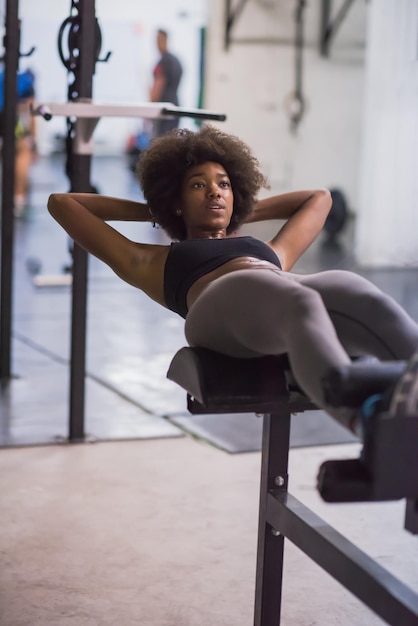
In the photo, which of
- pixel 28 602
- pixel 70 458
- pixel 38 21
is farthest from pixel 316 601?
pixel 38 21

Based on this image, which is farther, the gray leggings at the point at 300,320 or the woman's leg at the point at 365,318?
the woman's leg at the point at 365,318

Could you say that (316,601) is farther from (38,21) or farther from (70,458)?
(38,21)

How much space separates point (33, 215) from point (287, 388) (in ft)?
26.9

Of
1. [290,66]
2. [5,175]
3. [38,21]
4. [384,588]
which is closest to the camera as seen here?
[384,588]

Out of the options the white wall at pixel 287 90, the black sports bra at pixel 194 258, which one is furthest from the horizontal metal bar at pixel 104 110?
the white wall at pixel 287 90

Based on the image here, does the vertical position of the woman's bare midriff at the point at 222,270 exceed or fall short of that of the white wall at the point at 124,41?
it falls short

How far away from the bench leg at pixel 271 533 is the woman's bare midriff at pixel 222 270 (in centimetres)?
33

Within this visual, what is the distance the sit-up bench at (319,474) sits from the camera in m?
1.61

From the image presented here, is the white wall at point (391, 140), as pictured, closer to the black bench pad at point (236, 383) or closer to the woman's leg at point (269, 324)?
the woman's leg at point (269, 324)

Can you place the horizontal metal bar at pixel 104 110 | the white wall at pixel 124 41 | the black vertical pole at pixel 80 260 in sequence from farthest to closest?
the white wall at pixel 124 41
the black vertical pole at pixel 80 260
the horizontal metal bar at pixel 104 110

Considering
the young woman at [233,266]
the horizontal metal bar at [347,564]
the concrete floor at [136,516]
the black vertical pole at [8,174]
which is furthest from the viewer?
the black vertical pole at [8,174]

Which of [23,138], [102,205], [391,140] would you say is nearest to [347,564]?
[102,205]

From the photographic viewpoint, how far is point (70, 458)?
355cm

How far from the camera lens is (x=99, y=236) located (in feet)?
8.09
